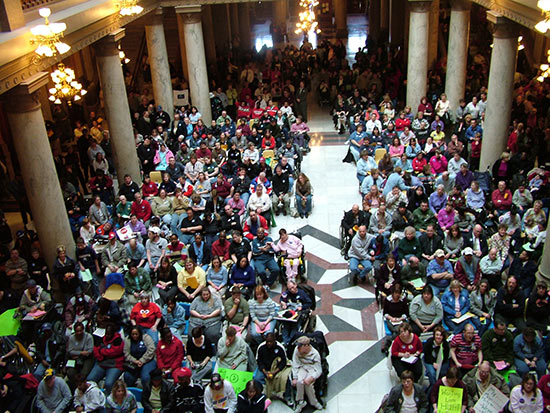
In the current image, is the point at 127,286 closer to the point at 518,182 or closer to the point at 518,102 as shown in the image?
the point at 518,182

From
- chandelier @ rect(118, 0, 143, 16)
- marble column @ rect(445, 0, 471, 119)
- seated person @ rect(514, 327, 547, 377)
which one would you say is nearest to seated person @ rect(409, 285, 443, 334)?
seated person @ rect(514, 327, 547, 377)

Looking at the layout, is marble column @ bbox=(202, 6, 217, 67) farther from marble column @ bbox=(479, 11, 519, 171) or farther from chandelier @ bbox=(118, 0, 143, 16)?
marble column @ bbox=(479, 11, 519, 171)

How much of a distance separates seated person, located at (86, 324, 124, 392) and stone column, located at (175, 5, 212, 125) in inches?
490

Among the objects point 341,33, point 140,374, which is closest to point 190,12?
point 140,374

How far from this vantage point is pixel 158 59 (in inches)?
779

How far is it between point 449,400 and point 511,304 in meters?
2.32

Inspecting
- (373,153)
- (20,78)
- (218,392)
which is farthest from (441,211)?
(20,78)

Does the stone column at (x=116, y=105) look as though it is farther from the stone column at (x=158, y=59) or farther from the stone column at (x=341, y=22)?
the stone column at (x=341, y=22)

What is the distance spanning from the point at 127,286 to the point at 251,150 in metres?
6.30

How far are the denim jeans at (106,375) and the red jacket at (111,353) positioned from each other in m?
0.05

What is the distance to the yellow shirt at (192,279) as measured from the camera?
36.2ft

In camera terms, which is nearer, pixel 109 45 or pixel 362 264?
pixel 362 264

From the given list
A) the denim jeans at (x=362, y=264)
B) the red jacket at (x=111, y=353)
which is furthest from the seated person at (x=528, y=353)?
the red jacket at (x=111, y=353)

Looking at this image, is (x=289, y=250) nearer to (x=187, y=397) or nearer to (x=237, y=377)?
(x=237, y=377)
